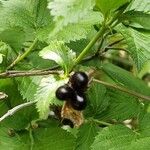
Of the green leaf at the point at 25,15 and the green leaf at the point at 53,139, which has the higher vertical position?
the green leaf at the point at 25,15

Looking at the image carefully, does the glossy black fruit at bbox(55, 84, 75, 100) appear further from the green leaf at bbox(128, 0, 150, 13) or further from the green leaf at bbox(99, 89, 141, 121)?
the green leaf at bbox(99, 89, 141, 121)

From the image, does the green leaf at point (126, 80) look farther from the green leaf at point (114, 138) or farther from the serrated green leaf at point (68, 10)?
the serrated green leaf at point (68, 10)

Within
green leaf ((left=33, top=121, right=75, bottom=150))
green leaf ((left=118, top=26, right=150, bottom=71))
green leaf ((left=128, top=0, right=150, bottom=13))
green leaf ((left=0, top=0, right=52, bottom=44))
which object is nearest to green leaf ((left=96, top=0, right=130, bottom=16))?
green leaf ((left=128, top=0, right=150, bottom=13))

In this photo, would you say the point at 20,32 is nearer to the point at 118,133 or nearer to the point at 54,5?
the point at 118,133

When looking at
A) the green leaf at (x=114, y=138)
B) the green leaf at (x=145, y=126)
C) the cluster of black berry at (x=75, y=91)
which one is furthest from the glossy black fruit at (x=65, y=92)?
the green leaf at (x=145, y=126)

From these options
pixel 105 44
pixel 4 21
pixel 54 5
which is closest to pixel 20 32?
pixel 4 21

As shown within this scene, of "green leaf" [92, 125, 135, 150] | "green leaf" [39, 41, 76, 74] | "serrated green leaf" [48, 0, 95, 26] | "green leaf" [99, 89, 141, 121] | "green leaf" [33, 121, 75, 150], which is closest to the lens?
"serrated green leaf" [48, 0, 95, 26]
